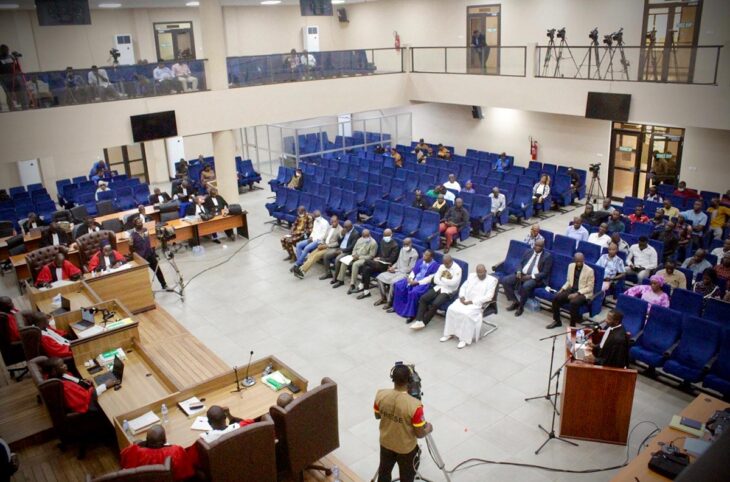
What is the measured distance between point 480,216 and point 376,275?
12.4 ft

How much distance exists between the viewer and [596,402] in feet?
22.7

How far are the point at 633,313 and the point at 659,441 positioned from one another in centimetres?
299

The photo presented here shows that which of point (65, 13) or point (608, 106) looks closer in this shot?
point (65, 13)

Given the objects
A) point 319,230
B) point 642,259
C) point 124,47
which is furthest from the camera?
point 124,47

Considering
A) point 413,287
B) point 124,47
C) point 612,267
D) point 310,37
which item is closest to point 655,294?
point 612,267

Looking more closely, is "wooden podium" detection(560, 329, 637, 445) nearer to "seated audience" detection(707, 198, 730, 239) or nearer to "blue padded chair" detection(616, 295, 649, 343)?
"blue padded chair" detection(616, 295, 649, 343)

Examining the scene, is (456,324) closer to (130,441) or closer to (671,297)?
(671,297)

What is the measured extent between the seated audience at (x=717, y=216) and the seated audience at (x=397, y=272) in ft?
20.9

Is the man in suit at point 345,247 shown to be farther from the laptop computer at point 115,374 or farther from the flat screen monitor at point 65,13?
the flat screen monitor at point 65,13

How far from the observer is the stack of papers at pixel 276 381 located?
692cm

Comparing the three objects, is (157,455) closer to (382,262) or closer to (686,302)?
(382,262)

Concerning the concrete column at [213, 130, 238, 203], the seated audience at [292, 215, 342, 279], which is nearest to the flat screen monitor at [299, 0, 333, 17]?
the concrete column at [213, 130, 238, 203]

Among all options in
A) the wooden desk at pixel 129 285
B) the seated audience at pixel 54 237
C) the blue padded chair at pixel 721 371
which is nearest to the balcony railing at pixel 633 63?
the blue padded chair at pixel 721 371

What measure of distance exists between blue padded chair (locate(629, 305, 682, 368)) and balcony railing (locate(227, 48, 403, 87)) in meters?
12.5
